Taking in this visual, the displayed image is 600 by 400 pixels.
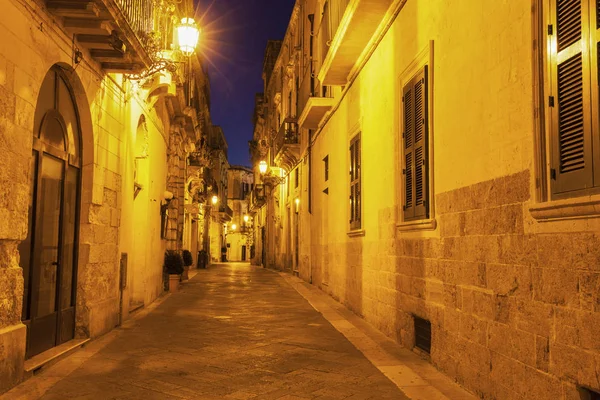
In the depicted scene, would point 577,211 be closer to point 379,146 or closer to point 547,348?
point 547,348

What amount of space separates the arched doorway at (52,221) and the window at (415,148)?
4265 millimetres

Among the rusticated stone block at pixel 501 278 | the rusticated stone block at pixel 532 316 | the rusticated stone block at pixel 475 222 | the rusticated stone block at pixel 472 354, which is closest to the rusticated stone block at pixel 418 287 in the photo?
the rusticated stone block at pixel 472 354

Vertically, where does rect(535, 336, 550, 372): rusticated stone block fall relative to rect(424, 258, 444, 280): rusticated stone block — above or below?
below

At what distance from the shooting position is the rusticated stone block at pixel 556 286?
3535mm

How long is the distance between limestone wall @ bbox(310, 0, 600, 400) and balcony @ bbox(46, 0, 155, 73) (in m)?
3.57

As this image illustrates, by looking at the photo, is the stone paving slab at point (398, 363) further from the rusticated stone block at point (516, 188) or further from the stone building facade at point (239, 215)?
the stone building facade at point (239, 215)

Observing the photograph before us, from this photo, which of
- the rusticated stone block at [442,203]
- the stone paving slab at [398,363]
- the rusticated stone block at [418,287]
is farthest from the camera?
the rusticated stone block at [418,287]

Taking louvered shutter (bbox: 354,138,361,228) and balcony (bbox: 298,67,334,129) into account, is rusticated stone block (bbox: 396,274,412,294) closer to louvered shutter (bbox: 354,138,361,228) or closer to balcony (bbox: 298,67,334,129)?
louvered shutter (bbox: 354,138,361,228)

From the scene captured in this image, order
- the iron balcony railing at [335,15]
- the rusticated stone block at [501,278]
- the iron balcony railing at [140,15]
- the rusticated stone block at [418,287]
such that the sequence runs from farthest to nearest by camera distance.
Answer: the iron balcony railing at [335,15]
the iron balcony railing at [140,15]
the rusticated stone block at [418,287]
the rusticated stone block at [501,278]

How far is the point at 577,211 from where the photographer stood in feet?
11.5

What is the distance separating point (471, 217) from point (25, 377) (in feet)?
14.5

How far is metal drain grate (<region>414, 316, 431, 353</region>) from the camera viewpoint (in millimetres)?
6516

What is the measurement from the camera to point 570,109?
147 inches

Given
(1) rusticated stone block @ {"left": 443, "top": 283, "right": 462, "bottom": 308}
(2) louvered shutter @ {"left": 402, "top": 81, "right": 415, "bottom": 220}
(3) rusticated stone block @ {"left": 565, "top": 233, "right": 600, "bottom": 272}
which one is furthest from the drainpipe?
(3) rusticated stone block @ {"left": 565, "top": 233, "right": 600, "bottom": 272}
